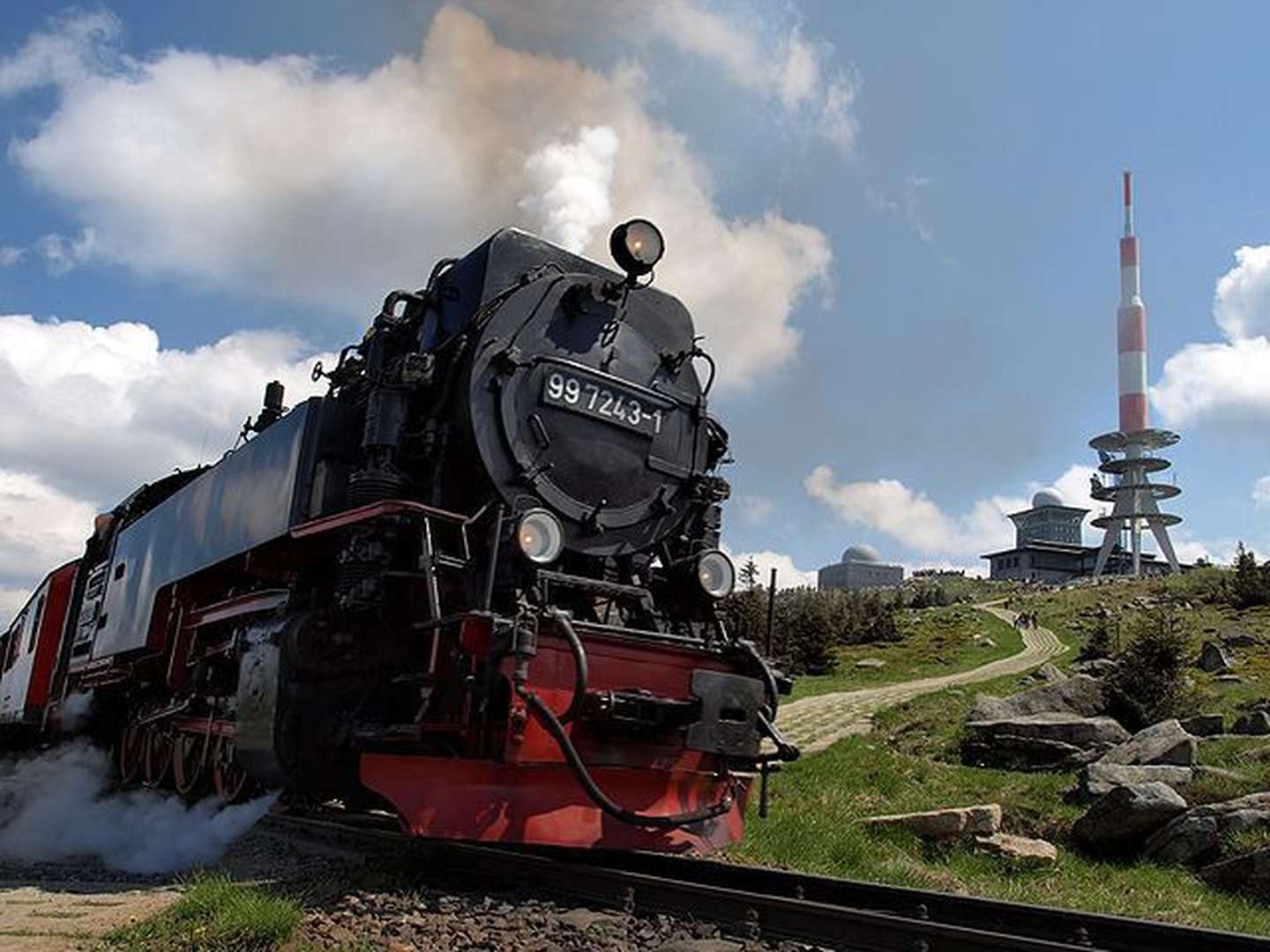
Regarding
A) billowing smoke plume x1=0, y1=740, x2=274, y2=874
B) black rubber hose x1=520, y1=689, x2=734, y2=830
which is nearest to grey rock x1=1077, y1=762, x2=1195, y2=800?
black rubber hose x1=520, y1=689, x2=734, y2=830

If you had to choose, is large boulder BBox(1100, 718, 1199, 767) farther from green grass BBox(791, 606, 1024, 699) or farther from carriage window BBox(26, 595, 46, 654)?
carriage window BBox(26, 595, 46, 654)

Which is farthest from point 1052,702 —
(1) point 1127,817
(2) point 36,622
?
(2) point 36,622

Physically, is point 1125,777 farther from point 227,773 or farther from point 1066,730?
point 227,773

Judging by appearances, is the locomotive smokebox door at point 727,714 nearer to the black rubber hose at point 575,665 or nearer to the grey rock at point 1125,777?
the black rubber hose at point 575,665

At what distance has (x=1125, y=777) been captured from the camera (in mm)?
9617

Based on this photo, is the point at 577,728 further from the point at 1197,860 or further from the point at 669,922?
the point at 1197,860

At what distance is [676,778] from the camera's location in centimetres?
640

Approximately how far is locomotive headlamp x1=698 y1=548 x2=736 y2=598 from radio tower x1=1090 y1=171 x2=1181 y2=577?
79.4m

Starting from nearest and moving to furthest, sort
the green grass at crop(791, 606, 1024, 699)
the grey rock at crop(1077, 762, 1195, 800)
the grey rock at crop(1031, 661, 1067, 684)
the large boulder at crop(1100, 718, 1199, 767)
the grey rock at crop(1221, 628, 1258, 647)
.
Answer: the grey rock at crop(1077, 762, 1195, 800) < the large boulder at crop(1100, 718, 1199, 767) < the grey rock at crop(1031, 661, 1067, 684) < the grey rock at crop(1221, 628, 1258, 647) < the green grass at crop(791, 606, 1024, 699)

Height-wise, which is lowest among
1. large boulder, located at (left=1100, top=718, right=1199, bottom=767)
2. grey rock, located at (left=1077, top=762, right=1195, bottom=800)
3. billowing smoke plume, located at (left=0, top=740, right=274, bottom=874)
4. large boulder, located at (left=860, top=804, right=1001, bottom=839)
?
billowing smoke plume, located at (left=0, top=740, right=274, bottom=874)

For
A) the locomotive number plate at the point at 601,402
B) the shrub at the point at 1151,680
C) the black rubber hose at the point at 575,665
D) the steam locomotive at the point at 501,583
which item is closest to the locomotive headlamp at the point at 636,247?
the steam locomotive at the point at 501,583

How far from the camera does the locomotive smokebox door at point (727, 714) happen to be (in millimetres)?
6180

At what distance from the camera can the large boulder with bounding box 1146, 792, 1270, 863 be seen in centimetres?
812

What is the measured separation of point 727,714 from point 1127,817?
4.06 metres
